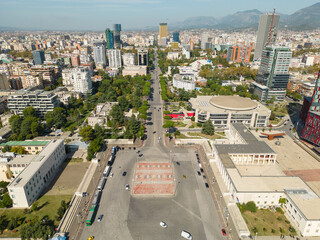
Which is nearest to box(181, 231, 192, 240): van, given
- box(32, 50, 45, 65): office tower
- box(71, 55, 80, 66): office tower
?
box(71, 55, 80, 66): office tower

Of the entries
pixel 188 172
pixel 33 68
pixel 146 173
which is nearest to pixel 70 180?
pixel 146 173

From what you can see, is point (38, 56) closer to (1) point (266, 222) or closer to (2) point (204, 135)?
(2) point (204, 135)

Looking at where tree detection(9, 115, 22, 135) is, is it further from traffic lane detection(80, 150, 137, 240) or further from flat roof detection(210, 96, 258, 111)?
flat roof detection(210, 96, 258, 111)

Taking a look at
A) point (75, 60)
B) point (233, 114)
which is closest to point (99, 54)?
point (75, 60)

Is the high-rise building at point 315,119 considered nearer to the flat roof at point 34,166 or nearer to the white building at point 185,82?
the white building at point 185,82

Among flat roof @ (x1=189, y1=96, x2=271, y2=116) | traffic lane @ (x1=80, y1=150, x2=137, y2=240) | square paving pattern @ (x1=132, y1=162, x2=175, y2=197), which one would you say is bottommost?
traffic lane @ (x1=80, y1=150, x2=137, y2=240)

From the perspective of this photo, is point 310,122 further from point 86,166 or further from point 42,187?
point 42,187
